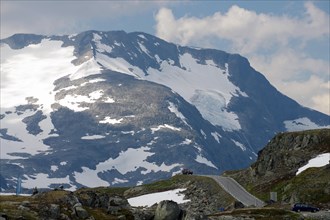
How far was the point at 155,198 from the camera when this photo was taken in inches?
6476

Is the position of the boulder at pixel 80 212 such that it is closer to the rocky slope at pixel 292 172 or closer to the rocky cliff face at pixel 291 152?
the rocky slope at pixel 292 172

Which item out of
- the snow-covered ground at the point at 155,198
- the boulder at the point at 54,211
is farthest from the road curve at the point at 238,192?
the boulder at the point at 54,211

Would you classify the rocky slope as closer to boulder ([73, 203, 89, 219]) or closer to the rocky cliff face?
the rocky cliff face

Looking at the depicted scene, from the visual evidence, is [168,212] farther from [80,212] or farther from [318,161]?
[318,161]

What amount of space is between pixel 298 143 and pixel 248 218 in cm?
8008

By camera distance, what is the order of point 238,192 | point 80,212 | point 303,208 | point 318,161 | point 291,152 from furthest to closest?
point 291,152, point 238,192, point 318,161, point 303,208, point 80,212

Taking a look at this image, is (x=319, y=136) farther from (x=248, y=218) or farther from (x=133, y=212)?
(x=133, y=212)

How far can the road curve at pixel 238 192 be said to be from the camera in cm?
13988

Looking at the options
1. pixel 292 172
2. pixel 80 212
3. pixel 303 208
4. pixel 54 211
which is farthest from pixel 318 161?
pixel 54 211

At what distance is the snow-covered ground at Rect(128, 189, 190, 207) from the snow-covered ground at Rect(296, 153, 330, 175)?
3153 cm

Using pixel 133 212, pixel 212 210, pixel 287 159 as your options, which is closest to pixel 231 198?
pixel 212 210

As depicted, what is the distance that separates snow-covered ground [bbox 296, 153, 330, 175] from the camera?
144 m

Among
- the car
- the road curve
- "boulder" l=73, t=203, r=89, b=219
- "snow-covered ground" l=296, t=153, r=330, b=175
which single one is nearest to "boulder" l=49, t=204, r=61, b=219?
"boulder" l=73, t=203, r=89, b=219

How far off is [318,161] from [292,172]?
268 inches
